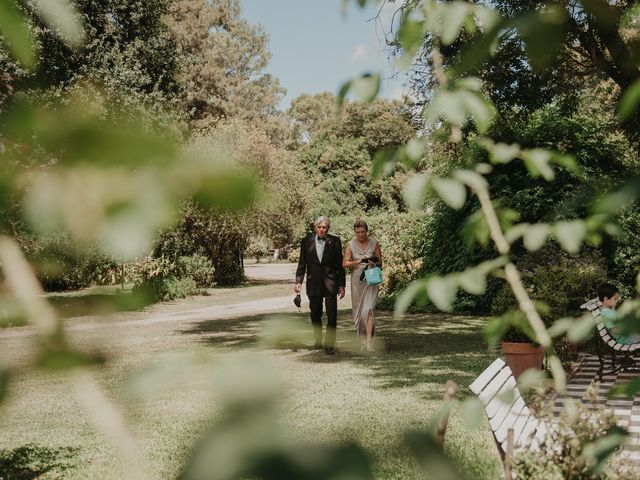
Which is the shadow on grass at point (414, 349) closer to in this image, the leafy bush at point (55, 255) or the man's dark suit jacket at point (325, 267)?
the man's dark suit jacket at point (325, 267)

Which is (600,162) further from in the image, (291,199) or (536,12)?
(291,199)

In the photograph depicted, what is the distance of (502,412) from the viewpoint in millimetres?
4000

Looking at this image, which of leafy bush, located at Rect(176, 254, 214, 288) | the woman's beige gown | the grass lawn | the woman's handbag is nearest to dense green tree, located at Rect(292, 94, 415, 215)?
leafy bush, located at Rect(176, 254, 214, 288)

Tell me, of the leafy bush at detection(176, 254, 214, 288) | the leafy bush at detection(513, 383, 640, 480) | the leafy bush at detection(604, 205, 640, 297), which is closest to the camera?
the leafy bush at detection(513, 383, 640, 480)

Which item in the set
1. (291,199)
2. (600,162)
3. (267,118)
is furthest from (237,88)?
(600,162)

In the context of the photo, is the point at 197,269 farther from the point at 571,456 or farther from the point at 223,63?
the point at 223,63

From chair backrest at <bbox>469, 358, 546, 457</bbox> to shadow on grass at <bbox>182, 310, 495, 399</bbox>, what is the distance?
853 mm

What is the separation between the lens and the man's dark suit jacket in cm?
896

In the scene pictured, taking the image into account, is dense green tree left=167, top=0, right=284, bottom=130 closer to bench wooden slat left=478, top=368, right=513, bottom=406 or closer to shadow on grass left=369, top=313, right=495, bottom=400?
shadow on grass left=369, top=313, right=495, bottom=400

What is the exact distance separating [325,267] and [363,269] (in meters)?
0.56

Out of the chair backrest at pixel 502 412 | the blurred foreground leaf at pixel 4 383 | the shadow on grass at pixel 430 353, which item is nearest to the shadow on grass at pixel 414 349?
the shadow on grass at pixel 430 353

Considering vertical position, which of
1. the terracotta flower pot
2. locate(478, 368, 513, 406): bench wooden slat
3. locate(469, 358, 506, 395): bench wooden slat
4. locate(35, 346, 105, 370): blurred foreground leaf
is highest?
locate(35, 346, 105, 370): blurred foreground leaf

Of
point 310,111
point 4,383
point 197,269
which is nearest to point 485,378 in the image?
point 4,383

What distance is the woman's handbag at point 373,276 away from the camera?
8765 millimetres
